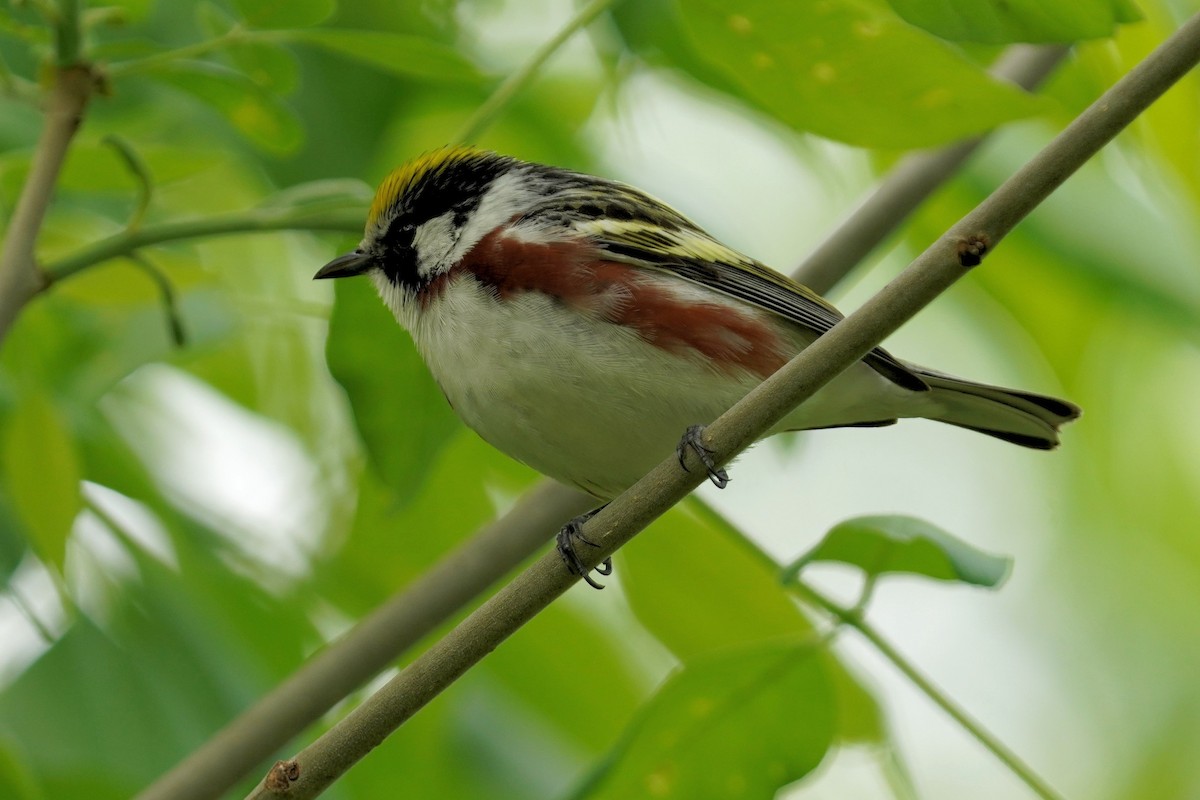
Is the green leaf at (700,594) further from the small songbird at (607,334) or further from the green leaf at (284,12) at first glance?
the green leaf at (284,12)

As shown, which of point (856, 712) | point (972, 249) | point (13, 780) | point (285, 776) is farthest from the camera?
point (856, 712)

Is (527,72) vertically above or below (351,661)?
above

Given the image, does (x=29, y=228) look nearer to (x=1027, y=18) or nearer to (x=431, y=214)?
(x=431, y=214)

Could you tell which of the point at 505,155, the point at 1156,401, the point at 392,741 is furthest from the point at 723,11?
the point at 1156,401

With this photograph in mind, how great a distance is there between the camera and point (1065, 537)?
4469 mm

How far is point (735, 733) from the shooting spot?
222 cm

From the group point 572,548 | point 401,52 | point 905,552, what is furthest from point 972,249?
point 401,52

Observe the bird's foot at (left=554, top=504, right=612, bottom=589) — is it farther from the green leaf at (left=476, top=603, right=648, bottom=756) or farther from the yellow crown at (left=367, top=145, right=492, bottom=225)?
the yellow crown at (left=367, top=145, right=492, bottom=225)

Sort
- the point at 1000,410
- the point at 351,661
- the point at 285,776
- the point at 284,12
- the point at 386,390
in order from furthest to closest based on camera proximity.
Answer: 1. the point at 1000,410
2. the point at 386,390
3. the point at 351,661
4. the point at 284,12
5. the point at 285,776

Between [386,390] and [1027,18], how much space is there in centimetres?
143

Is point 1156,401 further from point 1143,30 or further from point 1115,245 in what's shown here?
point 1143,30

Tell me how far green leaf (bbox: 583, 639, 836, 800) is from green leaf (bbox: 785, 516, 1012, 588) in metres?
0.19

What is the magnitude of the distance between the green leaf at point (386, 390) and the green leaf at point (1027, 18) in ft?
4.14

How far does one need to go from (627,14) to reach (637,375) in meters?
0.73
